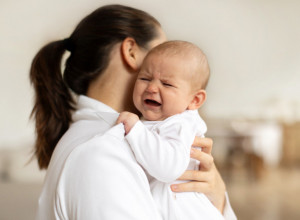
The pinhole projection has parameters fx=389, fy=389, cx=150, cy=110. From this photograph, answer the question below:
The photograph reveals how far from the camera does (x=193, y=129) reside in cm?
97

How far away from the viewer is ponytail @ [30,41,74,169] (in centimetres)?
121

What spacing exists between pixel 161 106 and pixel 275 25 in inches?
255

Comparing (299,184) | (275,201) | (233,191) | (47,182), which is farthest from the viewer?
(299,184)

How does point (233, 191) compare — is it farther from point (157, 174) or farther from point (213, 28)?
point (157, 174)

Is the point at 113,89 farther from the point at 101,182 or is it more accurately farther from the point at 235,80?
the point at 235,80

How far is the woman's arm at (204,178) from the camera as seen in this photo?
1003 millimetres

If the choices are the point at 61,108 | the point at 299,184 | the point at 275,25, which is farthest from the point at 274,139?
the point at 61,108

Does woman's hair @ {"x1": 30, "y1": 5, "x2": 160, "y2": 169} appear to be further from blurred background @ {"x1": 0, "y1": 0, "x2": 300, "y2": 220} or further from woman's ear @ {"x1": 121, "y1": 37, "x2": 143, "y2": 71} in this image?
blurred background @ {"x1": 0, "y1": 0, "x2": 300, "y2": 220}

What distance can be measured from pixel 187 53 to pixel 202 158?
0.28 meters

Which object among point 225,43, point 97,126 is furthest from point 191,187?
point 225,43

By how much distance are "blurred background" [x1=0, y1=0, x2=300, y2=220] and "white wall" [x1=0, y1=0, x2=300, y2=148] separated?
1 centimetres

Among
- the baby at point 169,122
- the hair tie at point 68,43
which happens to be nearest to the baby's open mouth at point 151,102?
the baby at point 169,122

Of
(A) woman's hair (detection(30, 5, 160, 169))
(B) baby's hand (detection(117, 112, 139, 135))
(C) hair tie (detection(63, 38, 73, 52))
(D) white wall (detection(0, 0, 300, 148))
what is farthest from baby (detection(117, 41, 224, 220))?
(D) white wall (detection(0, 0, 300, 148))

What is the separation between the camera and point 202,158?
1.04 meters
